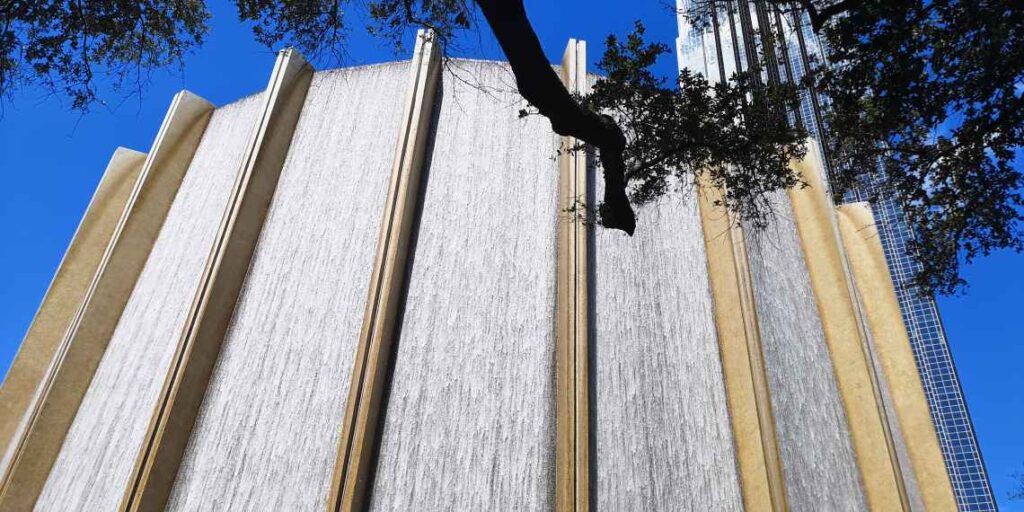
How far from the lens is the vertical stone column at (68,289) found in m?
9.00

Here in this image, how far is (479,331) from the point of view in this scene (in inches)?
278

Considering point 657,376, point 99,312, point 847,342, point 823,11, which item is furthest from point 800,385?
point 99,312

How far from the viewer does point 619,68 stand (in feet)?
16.0

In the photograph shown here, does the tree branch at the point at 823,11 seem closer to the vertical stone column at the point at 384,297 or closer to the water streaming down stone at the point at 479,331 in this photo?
the vertical stone column at the point at 384,297

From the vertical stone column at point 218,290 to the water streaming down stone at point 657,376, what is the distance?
4214mm

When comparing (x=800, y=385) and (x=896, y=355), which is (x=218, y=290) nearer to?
(x=800, y=385)

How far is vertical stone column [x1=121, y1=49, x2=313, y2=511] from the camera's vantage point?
20.3ft

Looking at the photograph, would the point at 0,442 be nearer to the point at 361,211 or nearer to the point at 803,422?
the point at 361,211

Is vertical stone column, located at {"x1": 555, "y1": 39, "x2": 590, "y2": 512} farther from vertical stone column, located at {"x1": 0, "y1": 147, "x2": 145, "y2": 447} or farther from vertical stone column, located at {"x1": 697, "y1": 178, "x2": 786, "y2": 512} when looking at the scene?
vertical stone column, located at {"x1": 0, "y1": 147, "x2": 145, "y2": 447}

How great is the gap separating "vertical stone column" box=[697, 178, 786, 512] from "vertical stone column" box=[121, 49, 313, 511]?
18.2ft

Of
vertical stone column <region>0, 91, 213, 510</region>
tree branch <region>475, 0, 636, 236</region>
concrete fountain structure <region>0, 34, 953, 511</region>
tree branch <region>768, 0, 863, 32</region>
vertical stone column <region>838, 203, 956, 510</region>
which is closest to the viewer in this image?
tree branch <region>475, 0, 636, 236</region>

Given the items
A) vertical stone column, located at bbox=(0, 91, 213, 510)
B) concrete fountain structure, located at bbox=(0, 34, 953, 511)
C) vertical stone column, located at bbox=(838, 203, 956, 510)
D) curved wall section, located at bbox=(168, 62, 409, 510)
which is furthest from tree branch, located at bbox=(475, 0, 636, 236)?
vertical stone column, located at bbox=(0, 91, 213, 510)

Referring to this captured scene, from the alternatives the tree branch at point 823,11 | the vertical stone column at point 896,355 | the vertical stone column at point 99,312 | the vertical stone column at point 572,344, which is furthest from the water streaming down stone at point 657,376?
the vertical stone column at point 99,312

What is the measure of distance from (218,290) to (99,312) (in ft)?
7.91
